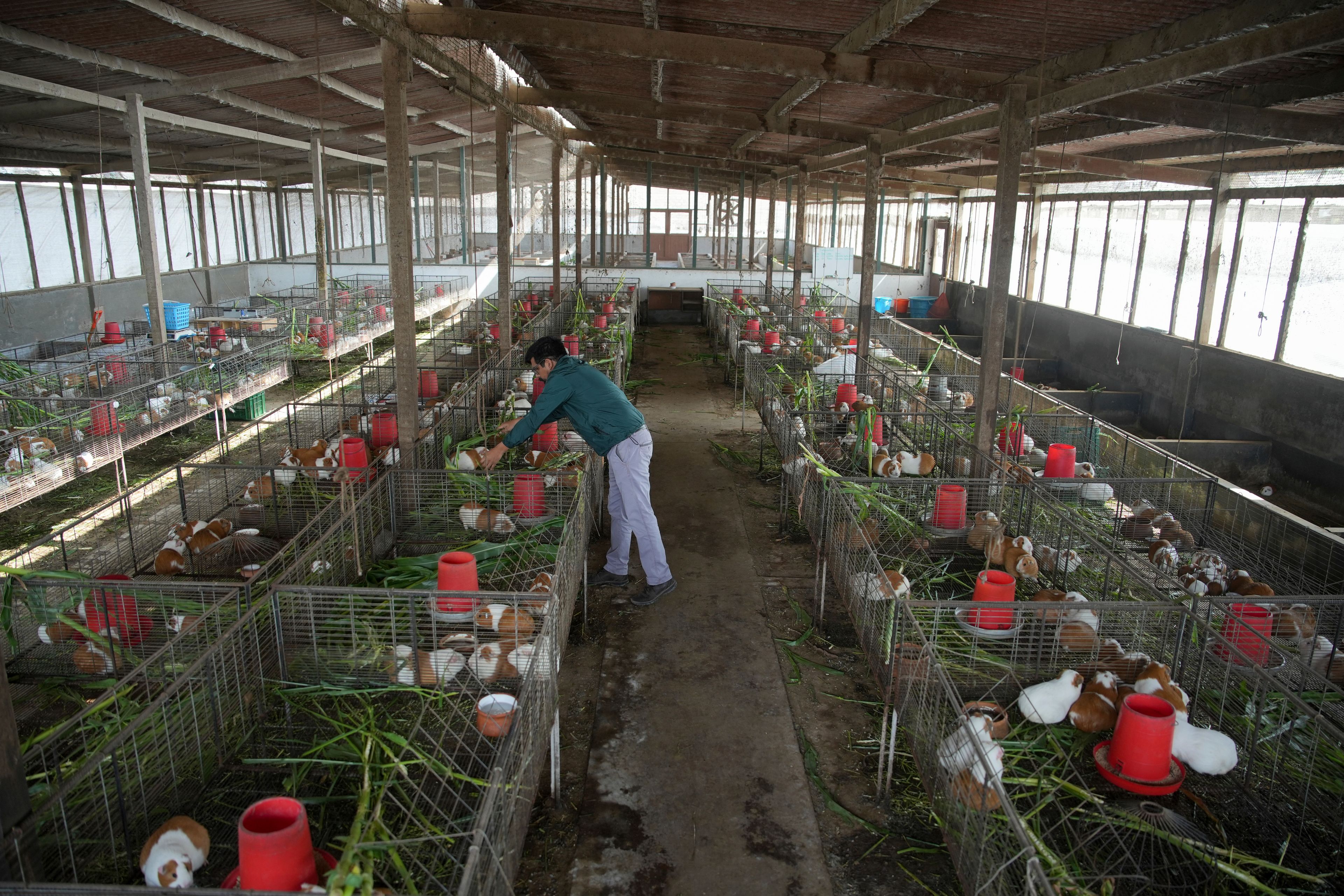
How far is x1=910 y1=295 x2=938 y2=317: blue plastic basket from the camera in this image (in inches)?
925

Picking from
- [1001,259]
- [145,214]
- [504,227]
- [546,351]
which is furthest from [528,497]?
[145,214]

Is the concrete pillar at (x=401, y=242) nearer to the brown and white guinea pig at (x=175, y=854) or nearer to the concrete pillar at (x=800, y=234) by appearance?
the brown and white guinea pig at (x=175, y=854)

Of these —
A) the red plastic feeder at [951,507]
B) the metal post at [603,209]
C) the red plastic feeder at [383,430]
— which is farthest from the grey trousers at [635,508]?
the metal post at [603,209]

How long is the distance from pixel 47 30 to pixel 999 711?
1039cm

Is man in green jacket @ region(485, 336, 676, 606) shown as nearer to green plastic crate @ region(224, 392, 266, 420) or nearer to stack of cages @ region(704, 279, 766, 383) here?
green plastic crate @ region(224, 392, 266, 420)

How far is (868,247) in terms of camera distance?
12.6 metres

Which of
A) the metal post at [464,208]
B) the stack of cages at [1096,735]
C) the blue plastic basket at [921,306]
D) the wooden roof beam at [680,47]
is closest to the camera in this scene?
the stack of cages at [1096,735]

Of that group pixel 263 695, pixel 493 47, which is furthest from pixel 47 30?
pixel 263 695

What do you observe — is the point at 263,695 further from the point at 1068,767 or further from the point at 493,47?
the point at 493,47

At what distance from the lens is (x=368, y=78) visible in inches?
528

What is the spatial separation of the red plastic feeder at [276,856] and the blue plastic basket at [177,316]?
14.5 meters

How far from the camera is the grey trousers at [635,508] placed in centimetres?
635

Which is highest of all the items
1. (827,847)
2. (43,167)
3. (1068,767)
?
(43,167)

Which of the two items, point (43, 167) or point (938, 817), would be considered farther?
point (43, 167)
